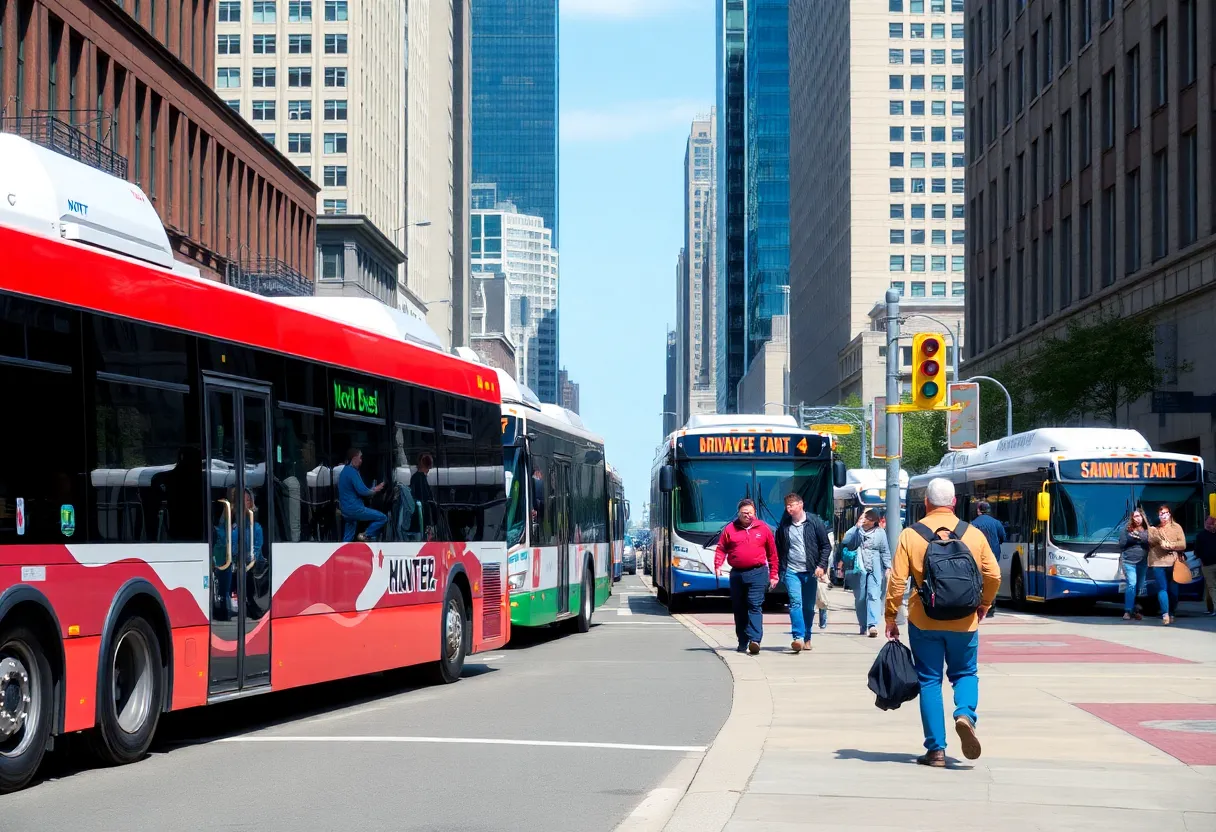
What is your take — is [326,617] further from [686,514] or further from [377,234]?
[377,234]

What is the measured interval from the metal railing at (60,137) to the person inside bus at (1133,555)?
24.1 metres

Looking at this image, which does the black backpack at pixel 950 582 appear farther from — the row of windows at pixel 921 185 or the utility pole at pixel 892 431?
the row of windows at pixel 921 185

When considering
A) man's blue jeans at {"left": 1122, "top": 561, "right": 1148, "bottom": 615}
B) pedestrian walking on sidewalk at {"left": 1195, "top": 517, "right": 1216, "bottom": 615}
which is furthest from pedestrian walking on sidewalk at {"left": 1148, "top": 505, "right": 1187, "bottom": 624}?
pedestrian walking on sidewalk at {"left": 1195, "top": 517, "right": 1216, "bottom": 615}

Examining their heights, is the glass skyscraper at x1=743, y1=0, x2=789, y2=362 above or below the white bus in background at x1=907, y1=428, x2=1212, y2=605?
above

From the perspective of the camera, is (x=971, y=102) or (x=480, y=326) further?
(x=480, y=326)

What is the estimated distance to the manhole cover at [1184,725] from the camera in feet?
39.3

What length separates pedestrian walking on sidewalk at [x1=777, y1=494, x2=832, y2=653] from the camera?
20328mm

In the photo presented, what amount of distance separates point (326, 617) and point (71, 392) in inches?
158

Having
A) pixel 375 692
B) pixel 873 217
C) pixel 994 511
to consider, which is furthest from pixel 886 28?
pixel 375 692

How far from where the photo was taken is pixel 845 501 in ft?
179

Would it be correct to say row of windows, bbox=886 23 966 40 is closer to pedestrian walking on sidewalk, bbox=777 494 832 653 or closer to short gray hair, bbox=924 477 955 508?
pedestrian walking on sidewalk, bbox=777 494 832 653

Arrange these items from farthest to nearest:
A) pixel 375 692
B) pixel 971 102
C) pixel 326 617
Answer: pixel 971 102, pixel 375 692, pixel 326 617

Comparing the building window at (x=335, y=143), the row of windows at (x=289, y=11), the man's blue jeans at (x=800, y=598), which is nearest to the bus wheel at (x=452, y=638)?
the man's blue jeans at (x=800, y=598)

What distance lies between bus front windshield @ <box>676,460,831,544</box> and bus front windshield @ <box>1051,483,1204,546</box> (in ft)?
13.8
